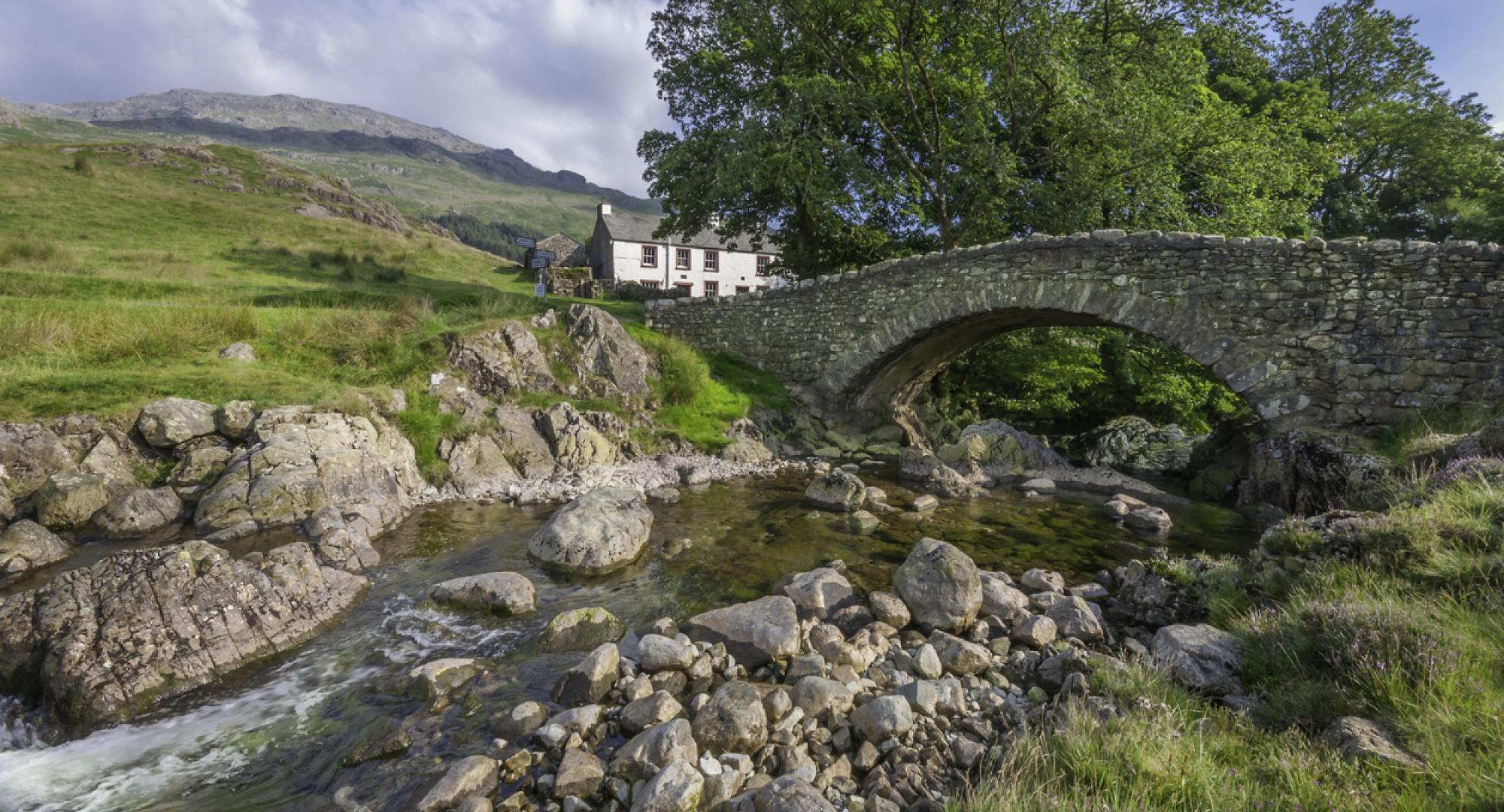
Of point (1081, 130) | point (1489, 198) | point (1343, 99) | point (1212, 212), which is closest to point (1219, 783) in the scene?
point (1081, 130)

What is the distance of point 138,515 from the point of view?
824 centimetres

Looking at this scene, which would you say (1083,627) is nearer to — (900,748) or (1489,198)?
(900,748)

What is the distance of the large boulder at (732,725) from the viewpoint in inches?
170

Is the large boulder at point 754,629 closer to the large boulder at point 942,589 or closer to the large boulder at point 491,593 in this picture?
the large boulder at point 942,589

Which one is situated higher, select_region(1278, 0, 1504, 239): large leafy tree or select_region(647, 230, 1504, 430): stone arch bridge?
select_region(1278, 0, 1504, 239): large leafy tree

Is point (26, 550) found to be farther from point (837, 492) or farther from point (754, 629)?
point (837, 492)

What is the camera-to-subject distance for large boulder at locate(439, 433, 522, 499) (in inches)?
455

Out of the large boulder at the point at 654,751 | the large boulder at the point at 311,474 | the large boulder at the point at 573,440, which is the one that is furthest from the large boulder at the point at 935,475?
the large boulder at the point at 311,474

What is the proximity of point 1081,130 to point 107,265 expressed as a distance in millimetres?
32676

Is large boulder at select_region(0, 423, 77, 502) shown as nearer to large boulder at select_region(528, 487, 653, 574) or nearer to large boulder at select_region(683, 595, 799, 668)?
large boulder at select_region(528, 487, 653, 574)

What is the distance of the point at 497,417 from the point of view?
13148 mm

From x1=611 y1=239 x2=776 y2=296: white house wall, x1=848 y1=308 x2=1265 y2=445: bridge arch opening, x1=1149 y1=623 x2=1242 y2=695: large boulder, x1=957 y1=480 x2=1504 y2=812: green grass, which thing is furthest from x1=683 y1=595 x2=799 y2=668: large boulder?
x1=611 y1=239 x2=776 y2=296: white house wall

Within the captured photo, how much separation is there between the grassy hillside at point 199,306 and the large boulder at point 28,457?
586 millimetres

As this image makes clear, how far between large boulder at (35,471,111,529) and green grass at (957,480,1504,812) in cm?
1153
